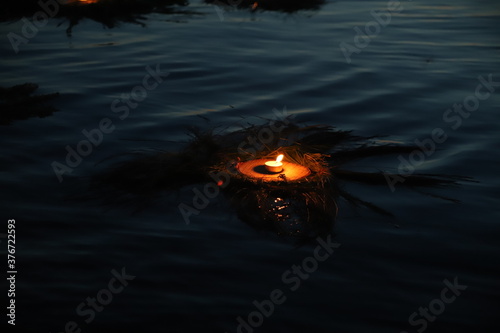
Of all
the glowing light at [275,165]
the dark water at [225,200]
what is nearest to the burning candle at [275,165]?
the glowing light at [275,165]

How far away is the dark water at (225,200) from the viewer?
156 cm

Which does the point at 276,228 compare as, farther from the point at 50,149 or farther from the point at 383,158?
the point at 50,149

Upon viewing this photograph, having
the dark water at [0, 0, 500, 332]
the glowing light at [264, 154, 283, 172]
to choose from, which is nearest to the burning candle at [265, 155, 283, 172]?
the glowing light at [264, 154, 283, 172]

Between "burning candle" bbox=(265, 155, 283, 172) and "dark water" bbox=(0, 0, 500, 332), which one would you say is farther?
"burning candle" bbox=(265, 155, 283, 172)

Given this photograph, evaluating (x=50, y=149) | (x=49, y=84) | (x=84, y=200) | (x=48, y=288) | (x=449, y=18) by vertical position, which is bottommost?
(x=48, y=288)

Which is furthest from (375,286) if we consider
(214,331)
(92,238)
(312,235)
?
(92,238)

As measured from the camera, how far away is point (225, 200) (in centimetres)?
209

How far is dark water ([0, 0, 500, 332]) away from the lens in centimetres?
156

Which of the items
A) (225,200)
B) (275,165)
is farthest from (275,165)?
(225,200)

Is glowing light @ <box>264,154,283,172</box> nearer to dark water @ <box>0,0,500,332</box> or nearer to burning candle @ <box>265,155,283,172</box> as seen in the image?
burning candle @ <box>265,155,283,172</box>

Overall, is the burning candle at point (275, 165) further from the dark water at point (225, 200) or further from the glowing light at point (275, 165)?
the dark water at point (225, 200)

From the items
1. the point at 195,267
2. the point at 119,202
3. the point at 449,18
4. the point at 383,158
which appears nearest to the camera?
the point at 195,267

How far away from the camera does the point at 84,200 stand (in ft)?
6.84

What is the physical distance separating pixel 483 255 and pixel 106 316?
986 mm
